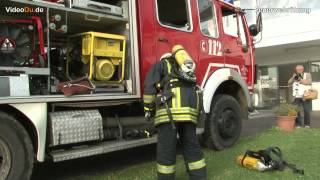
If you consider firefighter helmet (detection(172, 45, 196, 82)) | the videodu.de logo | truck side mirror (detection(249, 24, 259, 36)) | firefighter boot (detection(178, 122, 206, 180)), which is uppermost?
truck side mirror (detection(249, 24, 259, 36))

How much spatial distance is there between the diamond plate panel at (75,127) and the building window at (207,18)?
259 centimetres

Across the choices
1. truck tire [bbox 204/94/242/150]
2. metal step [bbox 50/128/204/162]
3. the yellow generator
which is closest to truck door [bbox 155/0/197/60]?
the yellow generator

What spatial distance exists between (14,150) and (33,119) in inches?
13.9

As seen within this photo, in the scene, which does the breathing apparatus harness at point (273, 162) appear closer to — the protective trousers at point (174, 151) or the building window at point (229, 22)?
the protective trousers at point (174, 151)

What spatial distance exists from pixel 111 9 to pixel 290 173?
3013 mm

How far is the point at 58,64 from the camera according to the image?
19.5 feet

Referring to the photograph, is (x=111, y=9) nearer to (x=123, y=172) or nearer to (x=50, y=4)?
(x=50, y=4)

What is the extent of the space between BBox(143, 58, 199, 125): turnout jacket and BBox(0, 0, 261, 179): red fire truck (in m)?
0.68

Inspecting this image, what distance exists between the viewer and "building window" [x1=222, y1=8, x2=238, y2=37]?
7832 mm

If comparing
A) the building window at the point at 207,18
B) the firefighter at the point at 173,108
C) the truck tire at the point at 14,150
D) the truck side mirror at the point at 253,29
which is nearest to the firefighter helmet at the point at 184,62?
the firefighter at the point at 173,108

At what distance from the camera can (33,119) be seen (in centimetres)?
463

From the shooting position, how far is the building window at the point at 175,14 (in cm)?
638

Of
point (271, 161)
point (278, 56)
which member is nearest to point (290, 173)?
point (271, 161)

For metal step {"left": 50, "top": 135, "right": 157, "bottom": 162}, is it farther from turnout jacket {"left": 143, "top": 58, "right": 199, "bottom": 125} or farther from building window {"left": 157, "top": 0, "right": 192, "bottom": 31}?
building window {"left": 157, "top": 0, "right": 192, "bottom": 31}
